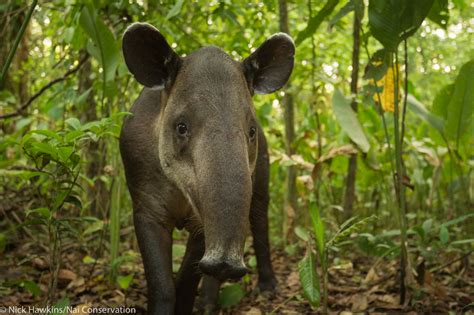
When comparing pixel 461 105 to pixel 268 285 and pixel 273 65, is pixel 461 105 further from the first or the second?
pixel 268 285

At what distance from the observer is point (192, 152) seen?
302cm

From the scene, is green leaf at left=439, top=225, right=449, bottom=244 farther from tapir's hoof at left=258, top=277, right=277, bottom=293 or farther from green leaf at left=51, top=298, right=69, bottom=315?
green leaf at left=51, top=298, right=69, bottom=315

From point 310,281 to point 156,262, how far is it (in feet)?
3.05

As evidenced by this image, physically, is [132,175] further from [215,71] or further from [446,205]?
[446,205]

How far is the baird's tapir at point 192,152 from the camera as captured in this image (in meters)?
2.61

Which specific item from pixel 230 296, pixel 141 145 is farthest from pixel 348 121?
pixel 141 145

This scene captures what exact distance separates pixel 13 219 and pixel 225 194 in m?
3.47

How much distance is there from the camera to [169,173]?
3.29 m

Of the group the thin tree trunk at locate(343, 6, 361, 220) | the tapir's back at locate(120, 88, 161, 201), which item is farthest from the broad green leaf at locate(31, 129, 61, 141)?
the thin tree trunk at locate(343, 6, 361, 220)

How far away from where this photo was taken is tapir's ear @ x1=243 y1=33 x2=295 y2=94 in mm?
3658

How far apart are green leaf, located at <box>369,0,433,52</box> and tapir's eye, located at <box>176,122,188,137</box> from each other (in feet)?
4.63

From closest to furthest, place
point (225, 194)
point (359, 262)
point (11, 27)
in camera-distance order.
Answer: point (225, 194) → point (359, 262) → point (11, 27)

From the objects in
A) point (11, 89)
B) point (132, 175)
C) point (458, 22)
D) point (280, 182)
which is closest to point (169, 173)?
point (132, 175)

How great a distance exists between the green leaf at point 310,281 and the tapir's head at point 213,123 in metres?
0.63
